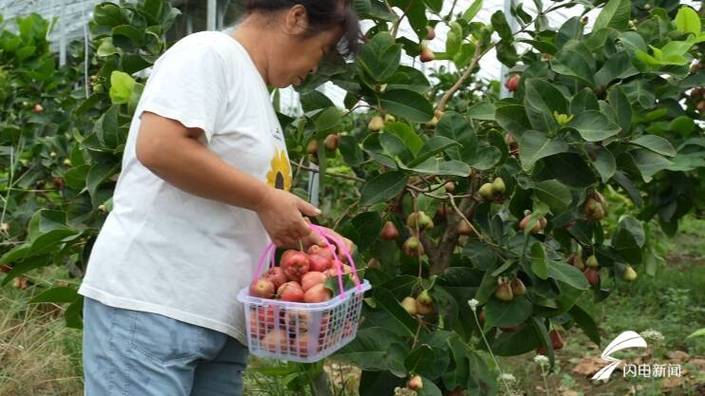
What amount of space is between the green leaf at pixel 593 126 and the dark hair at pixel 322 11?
0.42 meters

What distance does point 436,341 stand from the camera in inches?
67.7

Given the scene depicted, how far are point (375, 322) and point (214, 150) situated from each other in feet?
1.75

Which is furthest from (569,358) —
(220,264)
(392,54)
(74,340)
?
(220,264)

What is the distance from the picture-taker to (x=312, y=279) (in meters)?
1.36

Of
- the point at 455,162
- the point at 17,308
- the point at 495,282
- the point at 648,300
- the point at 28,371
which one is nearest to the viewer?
the point at 455,162

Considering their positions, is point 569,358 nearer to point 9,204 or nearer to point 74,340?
point 74,340

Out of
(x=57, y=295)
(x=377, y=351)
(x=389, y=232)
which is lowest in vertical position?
(x=57, y=295)

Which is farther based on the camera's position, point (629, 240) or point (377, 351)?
point (629, 240)

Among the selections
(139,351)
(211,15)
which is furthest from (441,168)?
(211,15)

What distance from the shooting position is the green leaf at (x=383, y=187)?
1659mm

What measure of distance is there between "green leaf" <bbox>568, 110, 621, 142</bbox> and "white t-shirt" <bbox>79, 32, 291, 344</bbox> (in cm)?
54

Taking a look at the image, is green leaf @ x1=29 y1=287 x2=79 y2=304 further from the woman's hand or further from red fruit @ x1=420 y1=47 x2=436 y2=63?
red fruit @ x1=420 y1=47 x2=436 y2=63

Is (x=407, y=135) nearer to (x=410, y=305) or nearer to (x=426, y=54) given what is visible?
(x=410, y=305)

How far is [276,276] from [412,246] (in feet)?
1.66
